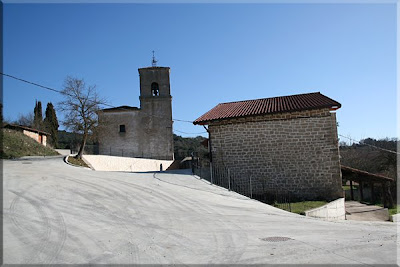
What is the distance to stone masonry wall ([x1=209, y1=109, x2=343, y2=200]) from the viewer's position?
1492 cm

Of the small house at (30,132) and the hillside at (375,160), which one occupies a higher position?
the small house at (30,132)

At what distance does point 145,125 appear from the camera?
35.1m

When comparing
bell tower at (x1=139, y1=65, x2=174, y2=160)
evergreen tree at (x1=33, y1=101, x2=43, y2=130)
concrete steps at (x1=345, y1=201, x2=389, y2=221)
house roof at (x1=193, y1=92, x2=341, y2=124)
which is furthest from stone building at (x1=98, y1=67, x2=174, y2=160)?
concrete steps at (x1=345, y1=201, x2=389, y2=221)

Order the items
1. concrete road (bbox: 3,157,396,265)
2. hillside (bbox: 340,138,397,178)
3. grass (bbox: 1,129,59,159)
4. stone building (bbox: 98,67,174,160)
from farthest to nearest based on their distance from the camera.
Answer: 1. stone building (bbox: 98,67,174,160)
2. hillside (bbox: 340,138,397,178)
3. grass (bbox: 1,129,59,159)
4. concrete road (bbox: 3,157,396,265)

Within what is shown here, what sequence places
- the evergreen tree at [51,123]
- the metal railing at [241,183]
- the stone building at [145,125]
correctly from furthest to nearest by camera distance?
1. the evergreen tree at [51,123]
2. the stone building at [145,125]
3. the metal railing at [241,183]

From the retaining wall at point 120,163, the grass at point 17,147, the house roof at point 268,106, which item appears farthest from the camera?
the retaining wall at point 120,163

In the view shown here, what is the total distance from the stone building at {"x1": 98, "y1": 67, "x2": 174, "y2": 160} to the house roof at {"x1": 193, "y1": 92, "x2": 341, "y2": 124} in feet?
53.2

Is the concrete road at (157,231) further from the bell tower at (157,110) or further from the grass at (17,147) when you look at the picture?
the bell tower at (157,110)

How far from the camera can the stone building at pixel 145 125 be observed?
114ft

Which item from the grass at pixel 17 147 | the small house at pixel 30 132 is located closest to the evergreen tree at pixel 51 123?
the small house at pixel 30 132

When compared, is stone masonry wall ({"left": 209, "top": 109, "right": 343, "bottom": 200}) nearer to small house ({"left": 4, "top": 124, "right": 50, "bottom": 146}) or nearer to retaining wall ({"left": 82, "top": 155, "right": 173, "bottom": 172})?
retaining wall ({"left": 82, "top": 155, "right": 173, "bottom": 172})

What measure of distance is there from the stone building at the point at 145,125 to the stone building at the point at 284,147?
61.6ft

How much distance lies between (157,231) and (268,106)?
1165cm

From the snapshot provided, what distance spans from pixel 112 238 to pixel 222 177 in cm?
1041
